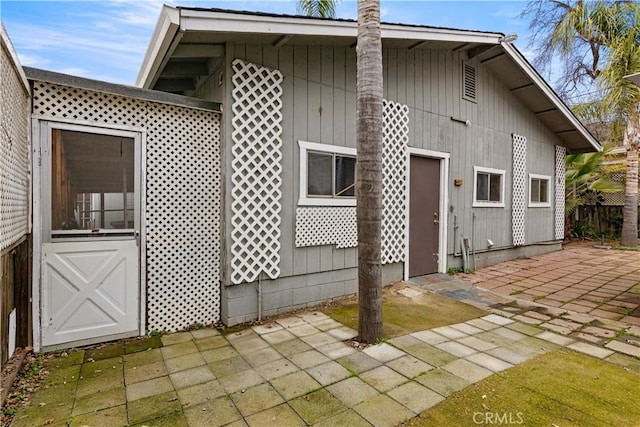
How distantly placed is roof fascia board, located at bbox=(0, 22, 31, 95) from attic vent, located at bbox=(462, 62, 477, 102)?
6.34 m

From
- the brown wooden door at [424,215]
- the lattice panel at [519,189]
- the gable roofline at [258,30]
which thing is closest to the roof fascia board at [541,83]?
the gable roofline at [258,30]

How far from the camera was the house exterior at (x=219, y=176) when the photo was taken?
308 centimetres

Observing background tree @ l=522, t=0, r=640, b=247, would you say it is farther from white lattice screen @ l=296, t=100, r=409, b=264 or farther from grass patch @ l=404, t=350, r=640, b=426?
grass patch @ l=404, t=350, r=640, b=426

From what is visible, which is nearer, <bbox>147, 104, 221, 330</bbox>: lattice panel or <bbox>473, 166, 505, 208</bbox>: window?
<bbox>147, 104, 221, 330</bbox>: lattice panel

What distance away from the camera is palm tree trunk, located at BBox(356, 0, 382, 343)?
2.97m

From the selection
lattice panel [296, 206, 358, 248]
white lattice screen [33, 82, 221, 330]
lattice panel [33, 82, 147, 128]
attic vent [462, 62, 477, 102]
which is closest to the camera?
lattice panel [33, 82, 147, 128]

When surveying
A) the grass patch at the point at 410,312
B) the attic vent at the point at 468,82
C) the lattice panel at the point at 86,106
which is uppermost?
the attic vent at the point at 468,82

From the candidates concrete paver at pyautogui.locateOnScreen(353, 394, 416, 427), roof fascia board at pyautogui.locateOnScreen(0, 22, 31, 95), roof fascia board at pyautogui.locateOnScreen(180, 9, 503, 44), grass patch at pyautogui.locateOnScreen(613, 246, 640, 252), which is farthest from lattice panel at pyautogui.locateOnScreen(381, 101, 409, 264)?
grass patch at pyautogui.locateOnScreen(613, 246, 640, 252)

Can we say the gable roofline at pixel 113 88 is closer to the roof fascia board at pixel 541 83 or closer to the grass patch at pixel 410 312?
the grass patch at pixel 410 312

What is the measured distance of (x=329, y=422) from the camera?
79.4 inches

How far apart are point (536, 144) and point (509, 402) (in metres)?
7.68

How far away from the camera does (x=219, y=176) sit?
3795 millimetres

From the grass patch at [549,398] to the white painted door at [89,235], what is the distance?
2943mm

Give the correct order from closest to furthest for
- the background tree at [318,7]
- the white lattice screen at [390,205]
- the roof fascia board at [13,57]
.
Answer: the roof fascia board at [13,57], the white lattice screen at [390,205], the background tree at [318,7]
